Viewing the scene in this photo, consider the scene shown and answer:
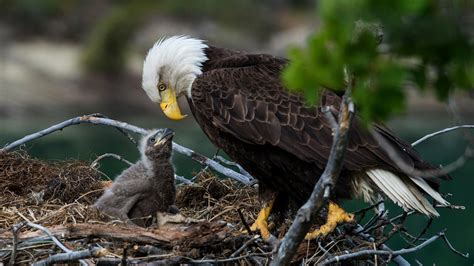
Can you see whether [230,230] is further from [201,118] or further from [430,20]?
[430,20]

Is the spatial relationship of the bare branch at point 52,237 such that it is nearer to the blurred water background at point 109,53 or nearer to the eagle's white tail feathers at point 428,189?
the eagle's white tail feathers at point 428,189

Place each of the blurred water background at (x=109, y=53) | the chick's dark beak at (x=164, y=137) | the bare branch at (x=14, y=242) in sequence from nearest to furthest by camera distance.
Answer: the bare branch at (x=14, y=242) < the chick's dark beak at (x=164, y=137) < the blurred water background at (x=109, y=53)

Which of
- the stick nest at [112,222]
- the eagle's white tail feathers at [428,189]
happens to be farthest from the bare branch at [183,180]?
the eagle's white tail feathers at [428,189]

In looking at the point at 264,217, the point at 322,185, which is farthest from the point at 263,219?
the point at 322,185

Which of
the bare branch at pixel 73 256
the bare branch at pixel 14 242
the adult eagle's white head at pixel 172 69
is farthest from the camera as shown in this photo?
the adult eagle's white head at pixel 172 69

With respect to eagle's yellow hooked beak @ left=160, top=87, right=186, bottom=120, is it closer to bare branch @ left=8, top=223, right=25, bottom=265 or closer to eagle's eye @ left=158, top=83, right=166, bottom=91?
eagle's eye @ left=158, top=83, right=166, bottom=91

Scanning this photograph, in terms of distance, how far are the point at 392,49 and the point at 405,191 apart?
2.87 m

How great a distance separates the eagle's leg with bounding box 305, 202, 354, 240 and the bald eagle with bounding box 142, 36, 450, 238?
83mm

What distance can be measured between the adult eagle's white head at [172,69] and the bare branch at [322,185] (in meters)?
2.03

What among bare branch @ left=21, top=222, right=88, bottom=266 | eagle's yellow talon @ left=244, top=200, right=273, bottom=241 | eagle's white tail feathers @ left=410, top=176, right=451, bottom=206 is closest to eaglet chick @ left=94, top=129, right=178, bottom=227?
eagle's yellow talon @ left=244, top=200, right=273, bottom=241

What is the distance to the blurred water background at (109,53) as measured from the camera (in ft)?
71.3

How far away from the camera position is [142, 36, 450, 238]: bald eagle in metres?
5.08

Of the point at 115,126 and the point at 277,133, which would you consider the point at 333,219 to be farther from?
the point at 115,126

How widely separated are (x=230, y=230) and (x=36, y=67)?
20.1m
